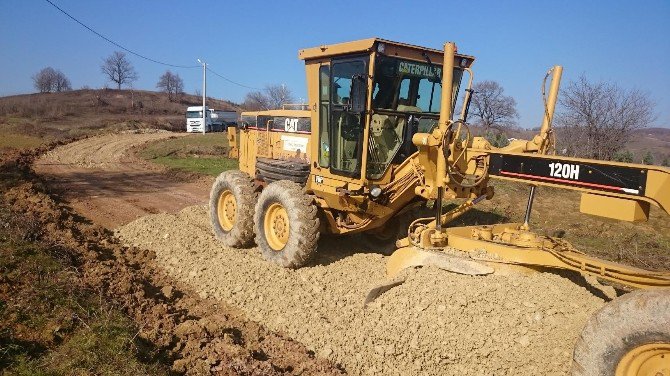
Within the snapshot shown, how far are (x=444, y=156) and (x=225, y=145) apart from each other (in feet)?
74.2

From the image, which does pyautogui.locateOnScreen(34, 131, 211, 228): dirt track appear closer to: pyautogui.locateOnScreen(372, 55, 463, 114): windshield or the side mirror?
the side mirror

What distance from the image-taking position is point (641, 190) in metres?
3.46

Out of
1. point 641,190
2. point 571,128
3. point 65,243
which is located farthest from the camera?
point 571,128

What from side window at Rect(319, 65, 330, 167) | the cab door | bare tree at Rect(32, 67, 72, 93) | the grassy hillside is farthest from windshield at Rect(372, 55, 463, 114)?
bare tree at Rect(32, 67, 72, 93)

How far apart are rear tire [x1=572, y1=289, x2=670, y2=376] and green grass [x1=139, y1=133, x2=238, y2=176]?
15.5 meters

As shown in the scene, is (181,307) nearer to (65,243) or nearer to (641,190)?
(65,243)

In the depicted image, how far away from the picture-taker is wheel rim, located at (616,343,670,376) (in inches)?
122

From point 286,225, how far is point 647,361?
15.0ft

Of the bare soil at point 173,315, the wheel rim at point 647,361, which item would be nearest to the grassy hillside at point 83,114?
the bare soil at point 173,315

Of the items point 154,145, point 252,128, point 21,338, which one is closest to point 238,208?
point 252,128

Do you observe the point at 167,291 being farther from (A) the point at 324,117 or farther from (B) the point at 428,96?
(B) the point at 428,96

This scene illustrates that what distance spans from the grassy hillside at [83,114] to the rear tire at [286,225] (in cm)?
2259

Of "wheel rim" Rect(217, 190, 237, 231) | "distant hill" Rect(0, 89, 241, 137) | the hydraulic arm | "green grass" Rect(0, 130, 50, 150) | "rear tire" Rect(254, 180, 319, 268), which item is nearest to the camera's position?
the hydraulic arm

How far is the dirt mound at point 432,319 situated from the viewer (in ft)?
12.9
